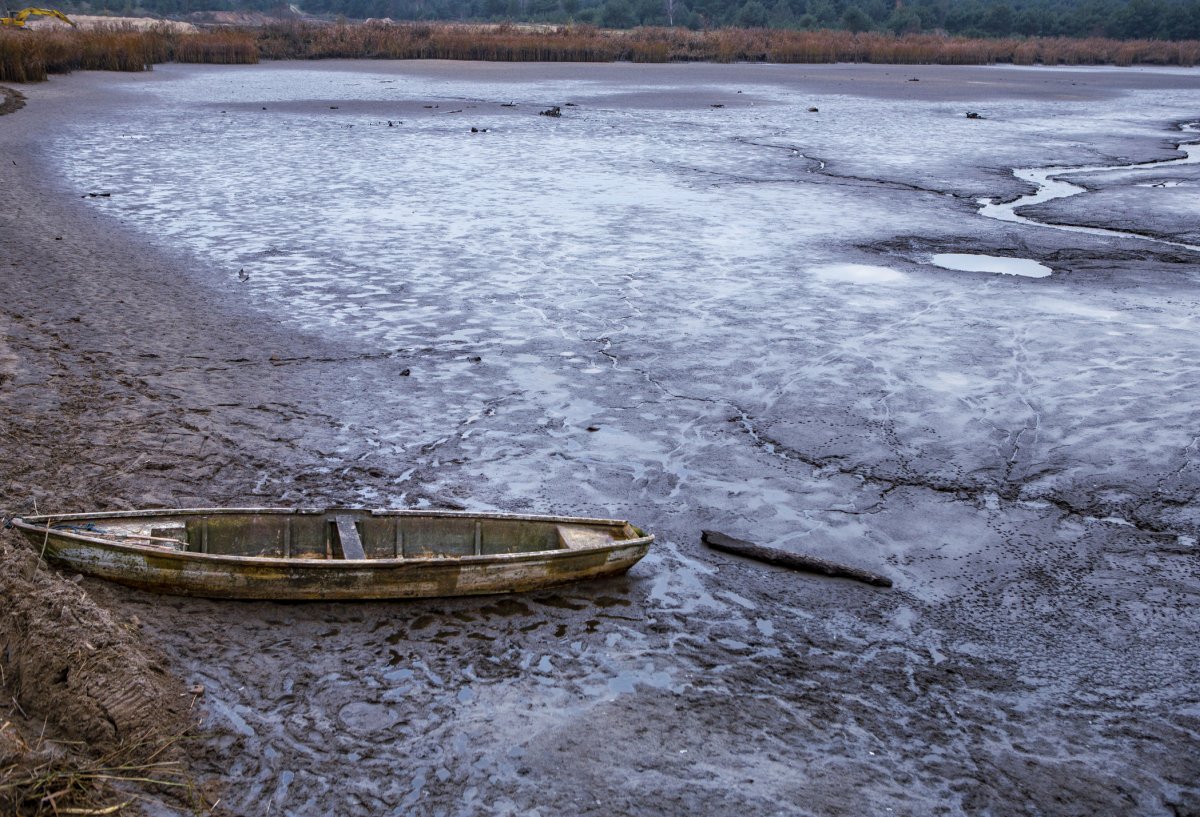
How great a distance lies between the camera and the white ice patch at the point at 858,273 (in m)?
12.0

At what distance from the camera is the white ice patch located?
39.2 feet

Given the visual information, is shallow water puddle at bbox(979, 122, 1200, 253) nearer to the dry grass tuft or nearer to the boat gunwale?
the boat gunwale

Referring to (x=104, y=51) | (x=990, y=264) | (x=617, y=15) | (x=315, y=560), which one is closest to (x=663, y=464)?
(x=315, y=560)

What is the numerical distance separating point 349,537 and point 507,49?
43.7 meters

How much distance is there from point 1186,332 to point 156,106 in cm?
2511

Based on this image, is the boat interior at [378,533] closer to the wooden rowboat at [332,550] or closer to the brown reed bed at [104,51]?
the wooden rowboat at [332,550]

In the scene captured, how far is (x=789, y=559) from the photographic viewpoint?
6129mm

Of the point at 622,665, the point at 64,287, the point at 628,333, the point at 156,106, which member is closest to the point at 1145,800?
the point at 622,665

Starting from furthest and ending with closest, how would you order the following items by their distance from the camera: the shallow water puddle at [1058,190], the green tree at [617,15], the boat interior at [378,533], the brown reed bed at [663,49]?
the green tree at [617,15] < the brown reed bed at [663,49] < the shallow water puddle at [1058,190] < the boat interior at [378,533]

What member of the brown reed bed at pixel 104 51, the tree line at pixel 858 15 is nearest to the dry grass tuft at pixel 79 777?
the brown reed bed at pixel 104 51

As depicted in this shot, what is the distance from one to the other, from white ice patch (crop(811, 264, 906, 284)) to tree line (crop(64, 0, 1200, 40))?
64512 mm

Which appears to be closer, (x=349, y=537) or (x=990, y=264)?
(x=349, y=537)

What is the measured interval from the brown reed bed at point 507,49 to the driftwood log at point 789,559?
33316 mm

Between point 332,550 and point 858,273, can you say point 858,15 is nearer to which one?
point 858,273
